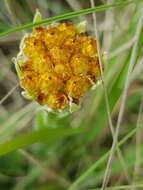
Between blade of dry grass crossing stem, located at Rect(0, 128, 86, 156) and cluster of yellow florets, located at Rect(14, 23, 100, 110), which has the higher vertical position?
cluster of yellow florets, located at Rect(14, 23, 100, 110)

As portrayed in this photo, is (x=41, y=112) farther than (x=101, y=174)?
No

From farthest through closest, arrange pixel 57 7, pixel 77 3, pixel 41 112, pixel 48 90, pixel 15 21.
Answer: pixel 57 7
pixel 77 3
pixel 15 21
pixel 41 112
pixel 48 90

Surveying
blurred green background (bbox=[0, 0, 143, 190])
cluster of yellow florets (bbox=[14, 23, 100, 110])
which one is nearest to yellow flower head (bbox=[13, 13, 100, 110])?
cluster of yellow florets (bbox=[14, 23, 100, 110])

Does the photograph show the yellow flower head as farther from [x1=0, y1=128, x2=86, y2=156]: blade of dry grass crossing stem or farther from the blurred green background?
the blurred green background

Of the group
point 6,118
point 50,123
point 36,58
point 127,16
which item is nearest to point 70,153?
point 6,118

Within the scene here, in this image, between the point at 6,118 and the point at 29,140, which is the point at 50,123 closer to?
the point at 29,140

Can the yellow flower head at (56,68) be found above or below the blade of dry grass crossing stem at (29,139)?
above

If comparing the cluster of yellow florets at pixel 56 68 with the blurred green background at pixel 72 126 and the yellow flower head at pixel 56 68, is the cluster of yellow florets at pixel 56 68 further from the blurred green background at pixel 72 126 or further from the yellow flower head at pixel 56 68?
the blurred green background at pixel 72 126

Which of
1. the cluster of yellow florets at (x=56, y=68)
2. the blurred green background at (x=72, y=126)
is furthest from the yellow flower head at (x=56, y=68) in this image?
the blurred green background at (x=72, y=126)
